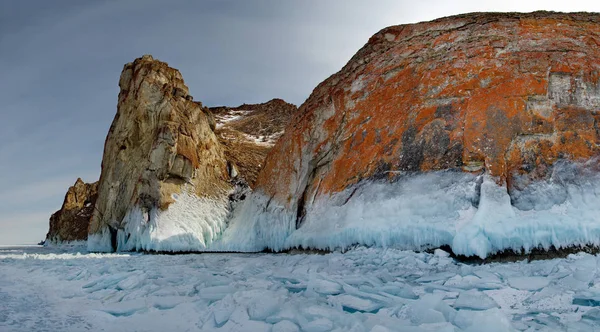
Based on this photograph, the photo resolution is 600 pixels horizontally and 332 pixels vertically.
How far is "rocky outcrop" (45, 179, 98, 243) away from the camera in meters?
38.2

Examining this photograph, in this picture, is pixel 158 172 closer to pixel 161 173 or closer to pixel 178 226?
pixel 161 173

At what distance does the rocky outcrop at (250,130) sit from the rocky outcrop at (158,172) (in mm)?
3089

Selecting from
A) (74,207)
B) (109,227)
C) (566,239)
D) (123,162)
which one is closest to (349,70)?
(566,239)

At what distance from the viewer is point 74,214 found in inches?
1556

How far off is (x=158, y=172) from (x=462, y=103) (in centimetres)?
1341

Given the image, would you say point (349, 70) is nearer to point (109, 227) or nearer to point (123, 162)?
point (123, 162)

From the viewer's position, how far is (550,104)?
8.63 metres

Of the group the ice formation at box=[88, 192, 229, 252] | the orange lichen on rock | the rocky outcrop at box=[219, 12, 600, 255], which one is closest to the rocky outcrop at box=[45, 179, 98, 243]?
the ice formation at box=[88, 192, 229, 252]

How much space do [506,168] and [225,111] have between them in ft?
148

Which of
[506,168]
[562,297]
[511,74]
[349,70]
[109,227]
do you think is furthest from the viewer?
[109,227]

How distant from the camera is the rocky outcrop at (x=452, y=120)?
320 inches

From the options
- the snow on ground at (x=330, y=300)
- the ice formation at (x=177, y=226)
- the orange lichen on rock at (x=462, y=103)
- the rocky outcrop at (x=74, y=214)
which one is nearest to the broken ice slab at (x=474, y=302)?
the snow on ground at (x=330, y=300)

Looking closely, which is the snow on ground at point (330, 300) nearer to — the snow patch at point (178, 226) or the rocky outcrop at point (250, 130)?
the snow patch at point (178, 226)

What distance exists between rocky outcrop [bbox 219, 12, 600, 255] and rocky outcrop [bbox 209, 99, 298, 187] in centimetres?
963
